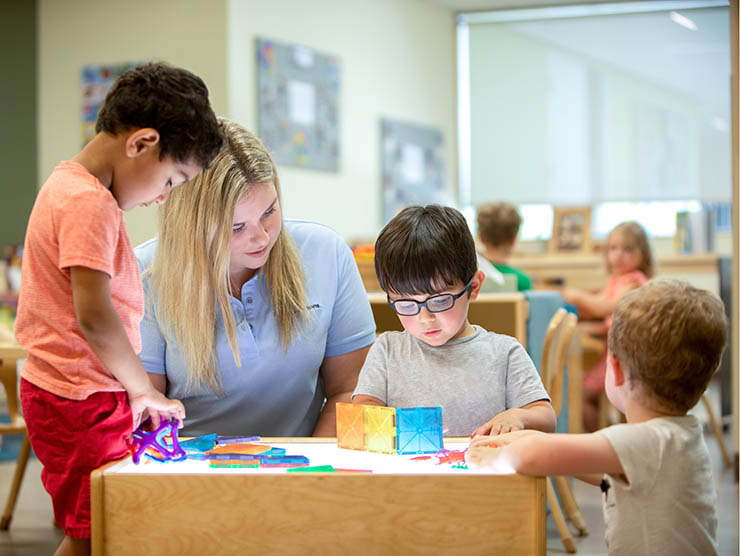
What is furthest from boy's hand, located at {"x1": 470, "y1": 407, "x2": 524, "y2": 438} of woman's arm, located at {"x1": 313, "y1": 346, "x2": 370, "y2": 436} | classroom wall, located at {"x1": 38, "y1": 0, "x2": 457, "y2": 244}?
classroom wall, located at {"x1": 38, "y1": 0, "x2": 457, "y2": 244}

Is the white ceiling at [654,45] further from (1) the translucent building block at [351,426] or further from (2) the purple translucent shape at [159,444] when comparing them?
(2) the purple translucent shape at [159,444]

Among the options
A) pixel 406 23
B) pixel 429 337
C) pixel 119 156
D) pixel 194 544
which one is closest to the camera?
pixel 194 544

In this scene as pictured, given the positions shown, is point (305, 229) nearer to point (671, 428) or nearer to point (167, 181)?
point (167, 181)

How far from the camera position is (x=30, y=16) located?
18.6 feet

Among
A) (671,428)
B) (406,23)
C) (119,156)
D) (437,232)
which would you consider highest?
(406,23)

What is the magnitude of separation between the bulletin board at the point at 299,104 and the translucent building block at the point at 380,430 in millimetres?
4106

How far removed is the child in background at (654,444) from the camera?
111cm

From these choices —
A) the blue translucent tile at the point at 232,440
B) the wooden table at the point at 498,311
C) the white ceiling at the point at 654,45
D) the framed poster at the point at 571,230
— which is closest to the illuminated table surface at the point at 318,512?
the blue translucent tile at the point at 232,440

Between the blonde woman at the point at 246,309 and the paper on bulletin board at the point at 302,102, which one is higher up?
the paper on bulletin board at the point at 302,102

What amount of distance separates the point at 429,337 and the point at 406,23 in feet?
19.1

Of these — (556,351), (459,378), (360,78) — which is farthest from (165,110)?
(360,78)

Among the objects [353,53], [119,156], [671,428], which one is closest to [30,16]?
[353,53]

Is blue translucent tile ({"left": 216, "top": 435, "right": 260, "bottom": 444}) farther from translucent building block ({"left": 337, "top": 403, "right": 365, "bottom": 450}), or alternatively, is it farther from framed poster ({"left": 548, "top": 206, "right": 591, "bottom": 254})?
framed poster ({"left": 548, "top": 206, "right": 591, "bottom": 254})

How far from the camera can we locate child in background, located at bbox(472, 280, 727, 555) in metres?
1.11
